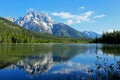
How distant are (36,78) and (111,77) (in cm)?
991

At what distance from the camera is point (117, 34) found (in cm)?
19262

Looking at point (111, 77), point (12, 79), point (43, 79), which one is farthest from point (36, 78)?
point (111, 77)

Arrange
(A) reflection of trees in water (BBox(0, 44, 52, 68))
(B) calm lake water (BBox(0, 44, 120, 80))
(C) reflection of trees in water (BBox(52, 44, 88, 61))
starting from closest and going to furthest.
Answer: (B) calm lake water (BBox(0, 44, 120, 80)), (A) reflection of trees in water (BBox(0, 44, 52, 68)), (C) reflection of trees in water (BBox(52, 44, 88, 61))

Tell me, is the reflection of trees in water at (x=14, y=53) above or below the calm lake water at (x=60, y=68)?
above

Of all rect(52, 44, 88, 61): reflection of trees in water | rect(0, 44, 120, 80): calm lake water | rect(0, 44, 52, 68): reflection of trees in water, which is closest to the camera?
rect(0, 44, 120, 80): calm lake water

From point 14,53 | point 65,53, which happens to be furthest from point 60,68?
point 65,53

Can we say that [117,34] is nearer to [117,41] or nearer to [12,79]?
[117,41]

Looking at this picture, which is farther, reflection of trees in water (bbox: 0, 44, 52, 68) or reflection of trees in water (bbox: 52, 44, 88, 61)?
reflection of trees in water (bbox: 52, 44, 88, 61)

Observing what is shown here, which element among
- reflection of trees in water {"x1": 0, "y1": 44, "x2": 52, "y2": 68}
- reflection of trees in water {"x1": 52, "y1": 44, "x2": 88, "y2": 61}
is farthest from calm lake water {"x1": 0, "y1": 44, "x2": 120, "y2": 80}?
reflection of trees in water {"x1": 52, "y1": 44, "x2": 88, "y2": 61}

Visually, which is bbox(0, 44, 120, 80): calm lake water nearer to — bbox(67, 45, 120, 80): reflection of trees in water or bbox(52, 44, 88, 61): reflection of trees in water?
bbox(67, 45, 120, 80): reflection of trees in water

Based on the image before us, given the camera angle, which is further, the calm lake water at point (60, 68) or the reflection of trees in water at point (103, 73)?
the calm lake water at point (60, 68)

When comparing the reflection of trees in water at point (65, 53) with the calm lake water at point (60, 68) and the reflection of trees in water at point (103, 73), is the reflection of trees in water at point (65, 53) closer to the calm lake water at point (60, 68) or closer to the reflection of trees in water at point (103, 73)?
the calm lake water at point (60, 68)

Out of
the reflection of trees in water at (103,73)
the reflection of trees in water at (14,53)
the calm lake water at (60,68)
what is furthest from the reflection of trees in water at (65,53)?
the reflection of trees in water at (103,73)

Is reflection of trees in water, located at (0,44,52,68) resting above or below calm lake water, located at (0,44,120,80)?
above
